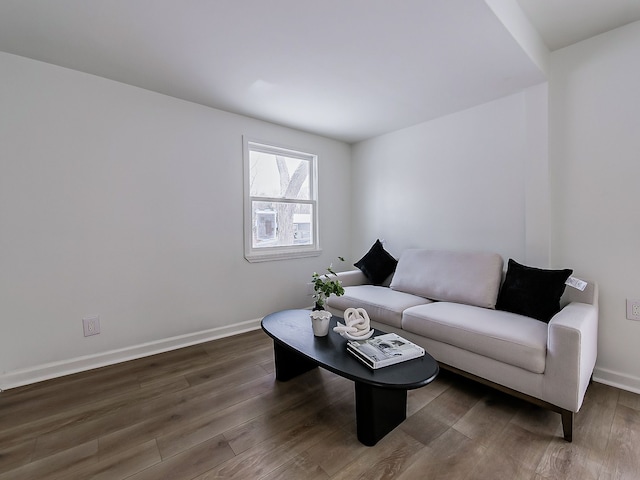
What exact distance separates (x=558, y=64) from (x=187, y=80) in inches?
117

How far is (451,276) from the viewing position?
2594mm

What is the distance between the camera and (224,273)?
2.95 meters

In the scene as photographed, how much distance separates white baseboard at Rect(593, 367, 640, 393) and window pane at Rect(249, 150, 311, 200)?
312 centimetres

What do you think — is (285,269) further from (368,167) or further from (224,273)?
(368,167)

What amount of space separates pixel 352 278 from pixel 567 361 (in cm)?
201

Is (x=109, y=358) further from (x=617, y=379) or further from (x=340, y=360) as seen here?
(x=617, y=379)

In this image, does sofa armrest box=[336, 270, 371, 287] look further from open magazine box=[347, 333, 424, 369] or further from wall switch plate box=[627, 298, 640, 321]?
wall switch plate box=[627, 298, 640, 321]

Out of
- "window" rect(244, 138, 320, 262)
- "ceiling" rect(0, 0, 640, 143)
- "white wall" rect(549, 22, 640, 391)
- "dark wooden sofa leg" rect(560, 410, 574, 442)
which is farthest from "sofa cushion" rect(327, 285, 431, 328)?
"ceiling" rect(0, 0, 640, 143)

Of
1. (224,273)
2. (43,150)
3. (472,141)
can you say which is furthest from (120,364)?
(472,141)

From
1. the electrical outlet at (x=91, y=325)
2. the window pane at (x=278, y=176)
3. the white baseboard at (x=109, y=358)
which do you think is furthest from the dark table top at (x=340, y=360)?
the window pane at (x=278, y=176)

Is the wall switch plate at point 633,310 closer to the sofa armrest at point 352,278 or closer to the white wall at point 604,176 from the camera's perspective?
the white wall at point 604,176

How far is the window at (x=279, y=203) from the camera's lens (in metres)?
3.18

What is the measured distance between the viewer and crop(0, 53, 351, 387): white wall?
2021 millimetres

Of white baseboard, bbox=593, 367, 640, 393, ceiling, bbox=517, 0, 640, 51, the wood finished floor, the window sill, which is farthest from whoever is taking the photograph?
the window sill
